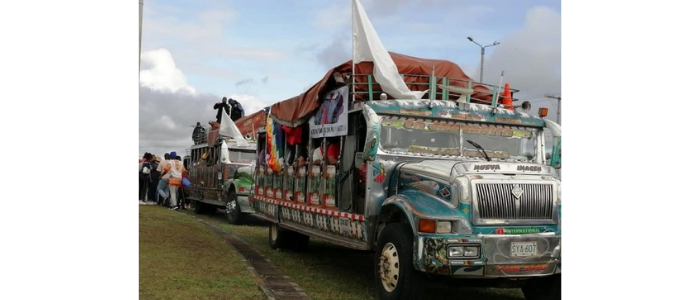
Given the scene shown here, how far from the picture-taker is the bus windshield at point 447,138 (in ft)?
25.2

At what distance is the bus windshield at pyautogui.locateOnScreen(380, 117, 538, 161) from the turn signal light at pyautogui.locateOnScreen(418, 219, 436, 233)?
1.56 m

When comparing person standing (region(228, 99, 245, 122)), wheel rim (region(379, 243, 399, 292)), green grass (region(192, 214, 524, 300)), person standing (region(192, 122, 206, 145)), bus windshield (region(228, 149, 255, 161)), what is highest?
person standing (region(228, 99, 245, 122))

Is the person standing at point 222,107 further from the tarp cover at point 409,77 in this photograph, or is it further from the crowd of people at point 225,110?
the tarp cover at point 409,77

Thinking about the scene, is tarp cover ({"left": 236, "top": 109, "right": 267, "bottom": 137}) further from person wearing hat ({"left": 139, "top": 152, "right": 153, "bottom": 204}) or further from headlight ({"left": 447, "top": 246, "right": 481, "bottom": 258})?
headlight ({"left": 447, "top": 246, "right": 481, "bottom": 258})

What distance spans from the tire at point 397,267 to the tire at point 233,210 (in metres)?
9.45

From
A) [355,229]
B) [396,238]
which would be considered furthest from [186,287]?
[396,238]

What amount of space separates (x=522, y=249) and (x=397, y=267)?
119cm

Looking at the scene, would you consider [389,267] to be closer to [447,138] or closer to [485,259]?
[485,259]

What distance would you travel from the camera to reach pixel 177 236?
1234 centimetres

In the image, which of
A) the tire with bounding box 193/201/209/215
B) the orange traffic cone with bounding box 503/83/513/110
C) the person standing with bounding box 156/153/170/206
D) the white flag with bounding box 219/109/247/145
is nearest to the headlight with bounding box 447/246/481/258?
the orange traffic cone with bounding box 503/83/513/110

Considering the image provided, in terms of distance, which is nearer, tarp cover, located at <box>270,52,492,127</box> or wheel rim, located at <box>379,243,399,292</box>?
wheel rim, located at <box>379,243,399,292</box>

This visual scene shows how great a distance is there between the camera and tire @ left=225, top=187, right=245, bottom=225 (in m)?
16.0

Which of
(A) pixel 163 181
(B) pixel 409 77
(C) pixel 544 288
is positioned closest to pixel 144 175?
(A) pixel 163 181
